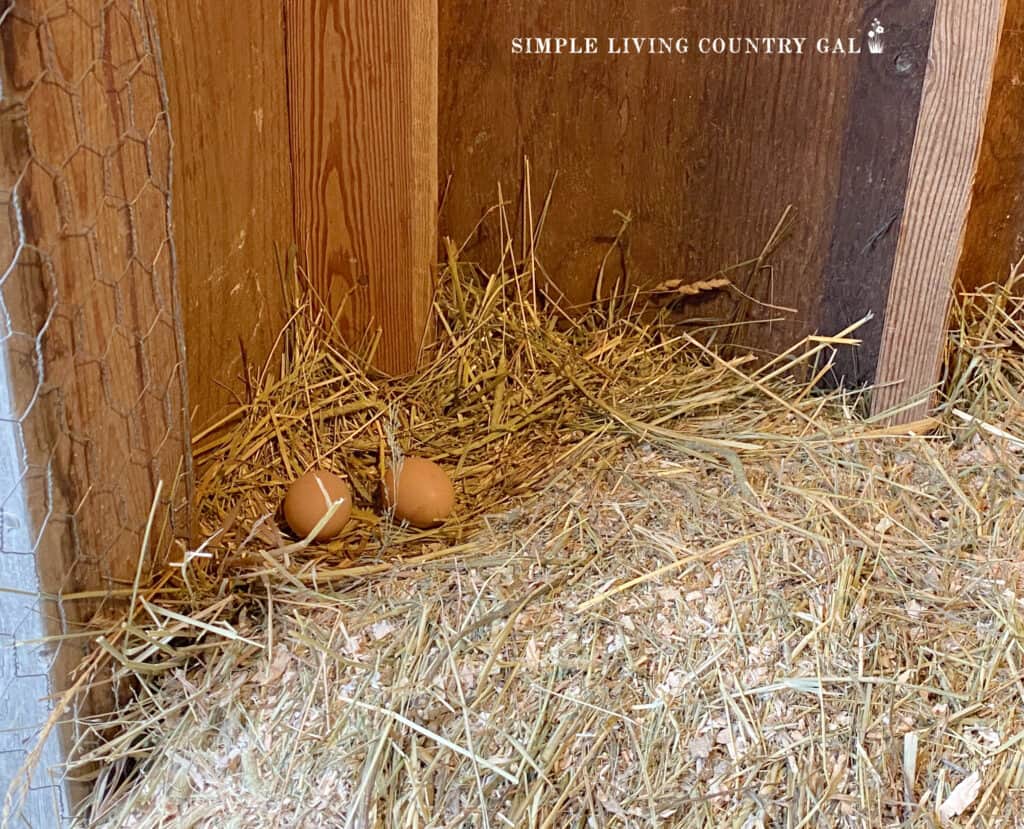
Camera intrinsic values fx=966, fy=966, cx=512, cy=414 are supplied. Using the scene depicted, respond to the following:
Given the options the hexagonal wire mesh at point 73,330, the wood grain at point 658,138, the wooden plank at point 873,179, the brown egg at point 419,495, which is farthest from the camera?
the wood grain at point 658,138

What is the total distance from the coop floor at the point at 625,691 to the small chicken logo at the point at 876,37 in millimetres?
739

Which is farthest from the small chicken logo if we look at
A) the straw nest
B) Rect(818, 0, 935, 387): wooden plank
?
the straw nest

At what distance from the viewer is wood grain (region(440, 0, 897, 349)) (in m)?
1.58

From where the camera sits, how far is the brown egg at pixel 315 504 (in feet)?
4.17

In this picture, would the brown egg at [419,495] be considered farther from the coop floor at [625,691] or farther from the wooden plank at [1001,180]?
the wooden plank at [1001,180]

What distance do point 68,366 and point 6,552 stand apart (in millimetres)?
200

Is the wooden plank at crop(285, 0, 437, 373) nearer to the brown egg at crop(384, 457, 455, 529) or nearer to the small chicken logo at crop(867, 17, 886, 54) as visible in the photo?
the brown egg at crop(384, 457, 455, 529)

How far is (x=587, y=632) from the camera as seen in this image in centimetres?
110

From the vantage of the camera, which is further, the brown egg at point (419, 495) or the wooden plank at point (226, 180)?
the brown egg at point (419, 495)

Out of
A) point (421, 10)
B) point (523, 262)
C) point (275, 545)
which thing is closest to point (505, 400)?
point (523, 262)

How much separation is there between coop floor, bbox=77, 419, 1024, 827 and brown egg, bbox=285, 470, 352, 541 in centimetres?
12

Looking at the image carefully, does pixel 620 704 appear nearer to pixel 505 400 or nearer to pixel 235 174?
pixel 505 400

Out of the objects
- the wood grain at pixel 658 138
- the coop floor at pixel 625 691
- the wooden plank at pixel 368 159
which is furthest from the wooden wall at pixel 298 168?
the coop floor at pixel 625 691

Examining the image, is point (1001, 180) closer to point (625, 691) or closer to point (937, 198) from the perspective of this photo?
point (937, 198)
